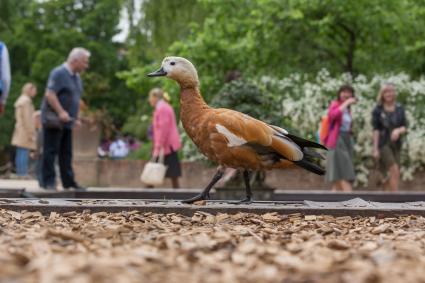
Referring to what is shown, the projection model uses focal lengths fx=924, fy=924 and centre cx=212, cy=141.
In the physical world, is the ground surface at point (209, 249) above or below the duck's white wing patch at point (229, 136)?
below

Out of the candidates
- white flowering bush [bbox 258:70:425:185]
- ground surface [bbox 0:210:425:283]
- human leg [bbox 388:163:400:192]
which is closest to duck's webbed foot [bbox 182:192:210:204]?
ground surface [bbox 0:210:425:283]

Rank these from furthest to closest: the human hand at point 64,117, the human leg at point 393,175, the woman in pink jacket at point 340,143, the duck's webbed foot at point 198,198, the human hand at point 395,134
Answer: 1. the human leg at point 393,175
2. the woman in pink jacket at point 340,143
3. the human hand at point 395,134
4. the human hand at point 64,117
5. the duck's webbed foot at point 198,198

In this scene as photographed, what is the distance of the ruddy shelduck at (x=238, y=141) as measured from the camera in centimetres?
713

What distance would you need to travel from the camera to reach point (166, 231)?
523 centimetres

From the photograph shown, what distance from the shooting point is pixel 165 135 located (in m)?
14.5

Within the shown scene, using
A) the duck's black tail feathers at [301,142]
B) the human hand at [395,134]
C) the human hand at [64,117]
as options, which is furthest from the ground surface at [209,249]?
the human hand at [395,134]

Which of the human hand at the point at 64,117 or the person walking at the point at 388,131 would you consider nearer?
the human hand at the point at 64,117

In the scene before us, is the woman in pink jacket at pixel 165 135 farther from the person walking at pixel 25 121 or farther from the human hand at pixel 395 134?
the person walking at pixel 25 121

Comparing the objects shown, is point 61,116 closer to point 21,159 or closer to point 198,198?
point 198,198

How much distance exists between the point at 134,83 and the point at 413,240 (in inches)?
774

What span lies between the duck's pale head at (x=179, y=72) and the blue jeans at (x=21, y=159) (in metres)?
12.2

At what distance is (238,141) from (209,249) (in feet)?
10.4

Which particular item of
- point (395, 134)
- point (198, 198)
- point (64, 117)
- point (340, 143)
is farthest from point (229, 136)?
point (340, 143)

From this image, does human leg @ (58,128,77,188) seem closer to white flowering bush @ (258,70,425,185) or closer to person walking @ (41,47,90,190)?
person walking @ (41,47,90,190)
